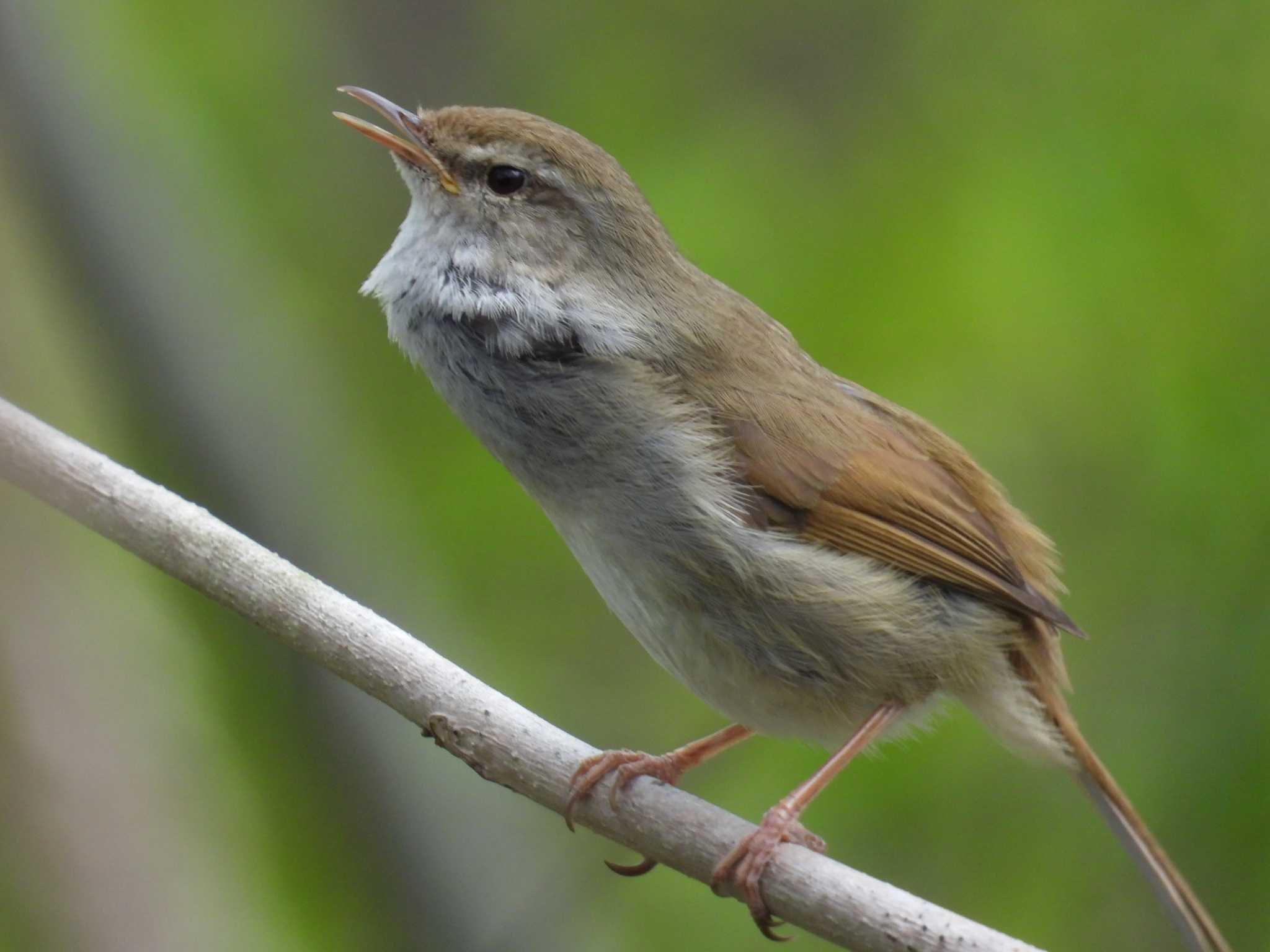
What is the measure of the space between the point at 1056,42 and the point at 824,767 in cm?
406

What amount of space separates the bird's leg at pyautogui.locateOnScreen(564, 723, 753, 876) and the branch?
7 cm

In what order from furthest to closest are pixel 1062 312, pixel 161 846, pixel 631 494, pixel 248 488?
pixel 1062 312 → pixel 248 488 → pixel 161 846 → pixel 631 494

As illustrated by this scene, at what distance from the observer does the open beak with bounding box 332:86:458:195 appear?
4.15m

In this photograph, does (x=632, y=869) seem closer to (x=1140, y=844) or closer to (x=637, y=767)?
(x=637, y=767)

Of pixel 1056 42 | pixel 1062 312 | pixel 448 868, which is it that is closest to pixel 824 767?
pixel 448 868

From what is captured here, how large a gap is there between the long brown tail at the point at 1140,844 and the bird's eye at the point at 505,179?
7.30ft

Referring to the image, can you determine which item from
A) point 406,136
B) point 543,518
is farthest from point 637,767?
point 543,518

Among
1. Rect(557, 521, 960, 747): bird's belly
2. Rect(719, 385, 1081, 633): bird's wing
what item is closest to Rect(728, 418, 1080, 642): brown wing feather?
Rect(719, 385, 1081, 633): bird's wing

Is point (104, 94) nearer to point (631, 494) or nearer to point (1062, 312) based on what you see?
point (631, 494)

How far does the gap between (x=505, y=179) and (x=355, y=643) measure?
5.09 ft

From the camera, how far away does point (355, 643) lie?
348cm

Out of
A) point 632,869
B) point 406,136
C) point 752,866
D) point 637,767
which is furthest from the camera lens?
→ point 406,136

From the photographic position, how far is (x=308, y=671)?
4.63 metres

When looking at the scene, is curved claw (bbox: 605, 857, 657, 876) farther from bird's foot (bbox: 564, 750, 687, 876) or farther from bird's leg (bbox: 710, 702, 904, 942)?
bird's leg (bbox: 710, 702, 904, 942)
